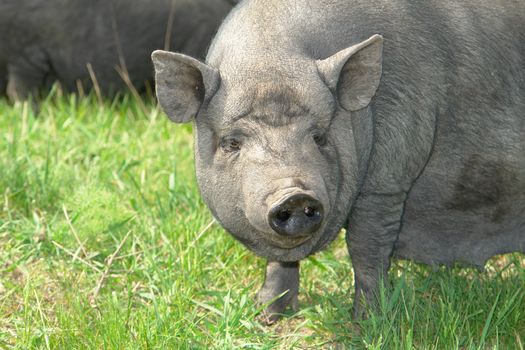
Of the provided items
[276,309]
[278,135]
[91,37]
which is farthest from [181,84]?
[91,37]

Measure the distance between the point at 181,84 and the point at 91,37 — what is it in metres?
3.42

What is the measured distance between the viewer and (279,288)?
433cm

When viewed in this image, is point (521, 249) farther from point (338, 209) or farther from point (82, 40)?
point (82, 40)

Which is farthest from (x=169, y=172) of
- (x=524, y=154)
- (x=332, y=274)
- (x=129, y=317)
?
(x=524, y=154)

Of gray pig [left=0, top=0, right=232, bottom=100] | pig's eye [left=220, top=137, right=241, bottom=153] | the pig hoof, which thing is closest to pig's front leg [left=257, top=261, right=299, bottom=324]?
the pig hoof

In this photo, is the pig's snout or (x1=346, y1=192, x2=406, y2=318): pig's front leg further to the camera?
(x1=346, y1=192, x2=406, y2=318): pig's front leg

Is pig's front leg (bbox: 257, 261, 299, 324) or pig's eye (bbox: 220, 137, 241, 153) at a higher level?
pig's eye (bbox: 220, 137, 241, 153)

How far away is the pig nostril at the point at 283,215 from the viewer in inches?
131

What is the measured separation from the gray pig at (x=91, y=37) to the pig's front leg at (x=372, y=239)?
306cm

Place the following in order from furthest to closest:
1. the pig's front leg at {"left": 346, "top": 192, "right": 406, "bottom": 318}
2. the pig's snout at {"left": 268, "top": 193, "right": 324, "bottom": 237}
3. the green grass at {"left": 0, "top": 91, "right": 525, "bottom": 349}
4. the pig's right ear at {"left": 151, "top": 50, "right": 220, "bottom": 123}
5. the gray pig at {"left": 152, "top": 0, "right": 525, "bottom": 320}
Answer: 1. the pig's front leg at {"left": 346, "top": 192, "right": 406, "bottom": 318}
2. the green grass at {"left": 0, "top": 91, "right": 525, "bottom": 349}
3. the pig's right ear at {"left": 151, "top": 50, "right": 220, "bottom": 123}
4. the gray pig at {"left": 152, "top": 0, "right": 525, "bottom": 320}
5. the pig's snout at {"left": 268, "top": 193, "right": 324, "bottom": 237}

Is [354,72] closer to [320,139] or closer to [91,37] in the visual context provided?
[320,139]

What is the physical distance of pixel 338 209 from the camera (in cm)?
380

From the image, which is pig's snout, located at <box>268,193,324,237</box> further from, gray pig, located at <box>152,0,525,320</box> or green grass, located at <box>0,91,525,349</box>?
green grass, located at <box>0,91,525,349</box>

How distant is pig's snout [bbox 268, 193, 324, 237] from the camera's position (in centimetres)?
329
